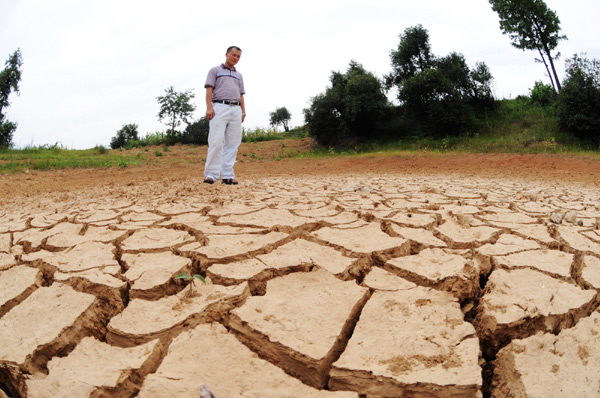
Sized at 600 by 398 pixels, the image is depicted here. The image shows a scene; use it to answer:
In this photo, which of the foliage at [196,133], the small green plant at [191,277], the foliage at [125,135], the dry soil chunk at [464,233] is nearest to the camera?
the small green plant at [191,277]

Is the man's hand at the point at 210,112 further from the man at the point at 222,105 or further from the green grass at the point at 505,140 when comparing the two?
the green grass at the point at 505,140

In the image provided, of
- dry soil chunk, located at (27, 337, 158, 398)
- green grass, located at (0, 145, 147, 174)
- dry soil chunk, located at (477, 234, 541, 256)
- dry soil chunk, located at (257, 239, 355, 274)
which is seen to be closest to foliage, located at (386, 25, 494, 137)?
green grass, located at (0, 145, 147, 174)

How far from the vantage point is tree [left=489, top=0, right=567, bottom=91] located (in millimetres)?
12641

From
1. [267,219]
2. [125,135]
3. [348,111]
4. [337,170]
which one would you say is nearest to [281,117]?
[125,135]

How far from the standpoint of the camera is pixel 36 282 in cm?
160

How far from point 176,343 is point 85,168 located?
25.6 ft

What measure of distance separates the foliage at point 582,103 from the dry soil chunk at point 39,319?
11198 mm

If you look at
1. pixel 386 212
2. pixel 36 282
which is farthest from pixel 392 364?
pixel 386 212

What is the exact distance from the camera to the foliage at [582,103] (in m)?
9.30

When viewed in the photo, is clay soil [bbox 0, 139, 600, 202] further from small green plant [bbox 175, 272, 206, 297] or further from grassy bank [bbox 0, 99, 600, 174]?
small green plant [bbox 175, 272, 206, 297]

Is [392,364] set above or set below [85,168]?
below

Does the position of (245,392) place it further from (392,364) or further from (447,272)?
(447,272)

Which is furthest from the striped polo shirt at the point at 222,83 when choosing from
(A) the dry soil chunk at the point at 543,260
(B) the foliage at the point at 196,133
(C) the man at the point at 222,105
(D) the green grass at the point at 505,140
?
(B) the foliage at the point at 196,133

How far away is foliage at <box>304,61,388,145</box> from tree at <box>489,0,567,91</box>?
17.1 feet
